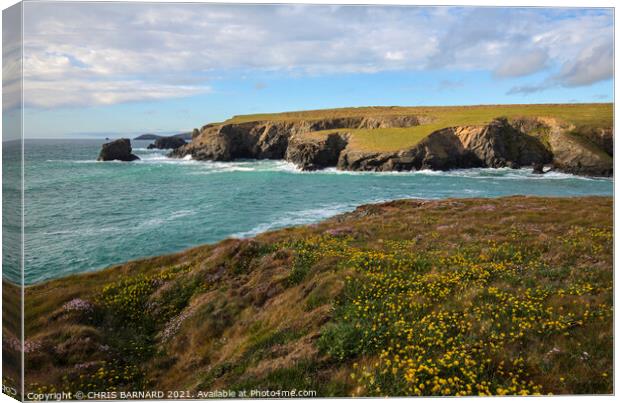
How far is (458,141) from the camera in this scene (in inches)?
1200

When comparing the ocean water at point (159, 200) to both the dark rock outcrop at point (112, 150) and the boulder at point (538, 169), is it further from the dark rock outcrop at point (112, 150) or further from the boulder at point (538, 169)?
the boulder at point (538, 169)

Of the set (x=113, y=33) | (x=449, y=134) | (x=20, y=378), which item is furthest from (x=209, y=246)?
(x=449, y=134)

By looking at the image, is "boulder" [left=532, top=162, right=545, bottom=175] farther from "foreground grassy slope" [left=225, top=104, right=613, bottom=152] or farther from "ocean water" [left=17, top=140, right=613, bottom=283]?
"foreground grassy slope" [left=225, top=104, right=613, bottom=152]

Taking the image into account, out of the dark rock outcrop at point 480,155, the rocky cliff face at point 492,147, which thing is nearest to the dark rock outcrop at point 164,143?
the rocky cliff face at point 492,147

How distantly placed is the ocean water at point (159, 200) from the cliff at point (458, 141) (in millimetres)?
1539

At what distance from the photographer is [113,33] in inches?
457

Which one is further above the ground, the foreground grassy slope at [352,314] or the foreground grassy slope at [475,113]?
the foreground grassy slope at [475,113]

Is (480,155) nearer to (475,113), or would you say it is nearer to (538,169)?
(538,169)

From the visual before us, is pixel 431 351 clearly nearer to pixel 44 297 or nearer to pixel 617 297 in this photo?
pixel 617 297

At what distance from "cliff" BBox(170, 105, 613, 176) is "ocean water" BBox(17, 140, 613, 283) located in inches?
60.6

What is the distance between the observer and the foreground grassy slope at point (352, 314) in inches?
Result: 343

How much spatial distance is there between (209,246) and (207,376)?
4.40 m

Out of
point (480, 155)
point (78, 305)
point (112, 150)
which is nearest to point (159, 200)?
point (78, 305)

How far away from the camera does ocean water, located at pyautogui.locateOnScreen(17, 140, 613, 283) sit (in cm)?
1112
